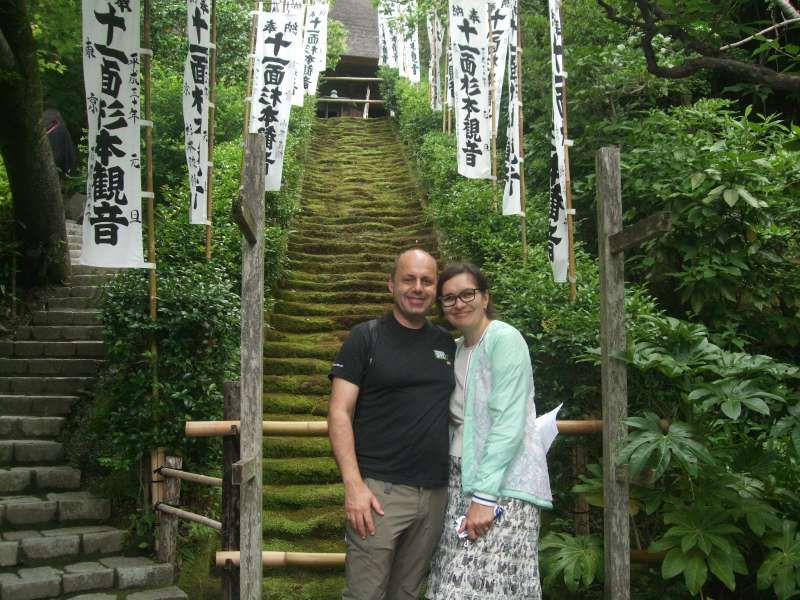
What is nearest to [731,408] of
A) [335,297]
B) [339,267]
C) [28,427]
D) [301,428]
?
[301,428]

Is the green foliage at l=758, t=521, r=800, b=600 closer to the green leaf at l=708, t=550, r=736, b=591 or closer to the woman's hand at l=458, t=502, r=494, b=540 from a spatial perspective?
the green leaf at l=708, t=550, r=736, b=591

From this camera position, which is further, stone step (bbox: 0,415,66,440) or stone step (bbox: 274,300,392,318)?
stone step (bbox: 274,300,392,318)

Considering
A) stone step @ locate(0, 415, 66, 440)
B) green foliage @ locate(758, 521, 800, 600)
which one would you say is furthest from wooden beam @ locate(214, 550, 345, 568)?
stone step @ locate(0, 415, 66, 440)

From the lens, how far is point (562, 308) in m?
5.24

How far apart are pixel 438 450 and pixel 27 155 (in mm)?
5931

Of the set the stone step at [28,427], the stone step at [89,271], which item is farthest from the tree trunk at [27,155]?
the stone step at [28,427]

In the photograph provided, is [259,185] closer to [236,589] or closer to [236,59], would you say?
[236,589]

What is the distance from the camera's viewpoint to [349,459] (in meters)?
2.82

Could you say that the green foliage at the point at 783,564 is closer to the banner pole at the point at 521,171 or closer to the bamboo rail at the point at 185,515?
the bamboo rail at the point at 185,515

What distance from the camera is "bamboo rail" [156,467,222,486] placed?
180 inches

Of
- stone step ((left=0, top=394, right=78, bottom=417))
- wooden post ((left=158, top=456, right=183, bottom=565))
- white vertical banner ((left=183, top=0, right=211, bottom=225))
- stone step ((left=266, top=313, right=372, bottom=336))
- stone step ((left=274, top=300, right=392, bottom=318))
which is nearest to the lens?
wooden post ((left=158, top=456, right=183, bottom=565))

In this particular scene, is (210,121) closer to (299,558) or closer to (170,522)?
(170,522)

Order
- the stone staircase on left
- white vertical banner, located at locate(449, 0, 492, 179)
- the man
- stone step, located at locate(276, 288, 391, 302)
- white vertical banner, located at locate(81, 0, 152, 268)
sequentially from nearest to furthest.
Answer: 1. the man
2. the stone staircase on left
3. white vertical banner, located at locate(81, 0, 152, 268)
4. stone step, located at locate(276, 288, 391, 302)
5. white vertical banner, located at locate(449, 0, 492, 179)

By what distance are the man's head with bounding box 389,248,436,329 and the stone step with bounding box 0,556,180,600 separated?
10.3ft
